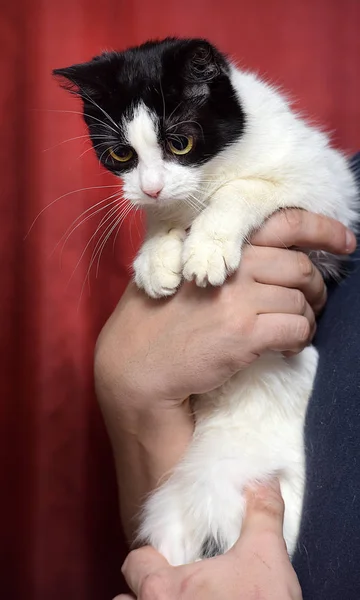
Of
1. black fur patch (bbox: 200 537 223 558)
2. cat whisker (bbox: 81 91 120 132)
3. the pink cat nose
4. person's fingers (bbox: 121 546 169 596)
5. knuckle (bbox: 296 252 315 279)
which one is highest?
cat whisker (bbox: 81 91 120 132)

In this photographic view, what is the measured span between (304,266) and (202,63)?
0.39m

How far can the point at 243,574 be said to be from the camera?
77 cm

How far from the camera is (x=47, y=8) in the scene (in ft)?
4.64

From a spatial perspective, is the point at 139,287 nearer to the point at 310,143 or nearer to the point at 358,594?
the point at 310,143

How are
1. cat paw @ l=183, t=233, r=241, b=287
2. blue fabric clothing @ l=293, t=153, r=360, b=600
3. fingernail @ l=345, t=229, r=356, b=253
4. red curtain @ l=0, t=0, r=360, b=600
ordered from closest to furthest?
blue fabric clothing @ l=293, t=153, r=360, b=600
cat paw @ l=183, t=233, r=241, b=287
fingernail @ l=345, t=229, r=356, b=253
red curtain @ l=0, t=0, r=360, b=600

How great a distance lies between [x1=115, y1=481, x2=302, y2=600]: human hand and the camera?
2.48 feet

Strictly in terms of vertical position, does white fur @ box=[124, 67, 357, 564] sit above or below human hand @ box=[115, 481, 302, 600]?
A: above

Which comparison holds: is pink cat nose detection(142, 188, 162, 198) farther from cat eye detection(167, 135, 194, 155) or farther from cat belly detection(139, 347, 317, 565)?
cat belly detection(139, 347, 317, 565)

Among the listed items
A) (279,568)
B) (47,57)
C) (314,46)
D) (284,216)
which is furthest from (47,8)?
(279,568)

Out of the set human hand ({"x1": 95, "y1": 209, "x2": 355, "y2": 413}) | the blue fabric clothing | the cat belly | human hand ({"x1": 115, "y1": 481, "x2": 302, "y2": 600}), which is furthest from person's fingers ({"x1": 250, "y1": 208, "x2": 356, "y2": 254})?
human hand ({"x1": 115, "y1": 481, "x2": 302, "y2": 600})

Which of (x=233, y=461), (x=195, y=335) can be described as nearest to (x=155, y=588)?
(x=233, y=461)

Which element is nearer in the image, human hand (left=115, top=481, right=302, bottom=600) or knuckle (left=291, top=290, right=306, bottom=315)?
human hand (left=115, top=481, right=302, bottom=600)

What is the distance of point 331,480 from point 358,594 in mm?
156

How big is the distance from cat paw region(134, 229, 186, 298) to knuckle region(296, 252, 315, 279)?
0.70 ft
